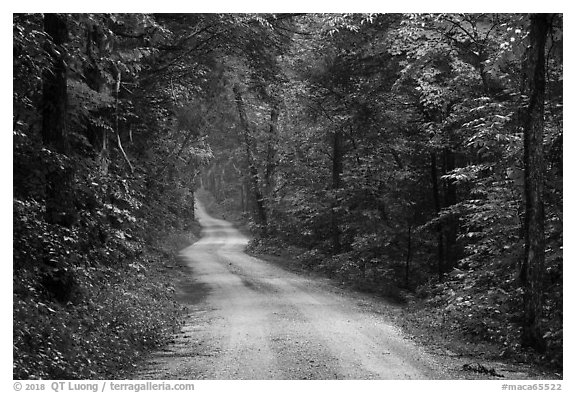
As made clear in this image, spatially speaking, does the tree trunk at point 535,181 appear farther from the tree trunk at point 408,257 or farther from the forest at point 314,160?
the tree trunk at point 408,257

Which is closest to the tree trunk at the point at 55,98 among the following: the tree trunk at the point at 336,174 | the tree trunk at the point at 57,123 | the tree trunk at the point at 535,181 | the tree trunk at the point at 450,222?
the tree trunk at the point at 57,123

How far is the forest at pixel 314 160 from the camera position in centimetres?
912

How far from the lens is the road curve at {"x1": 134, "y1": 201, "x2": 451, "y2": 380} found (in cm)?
888

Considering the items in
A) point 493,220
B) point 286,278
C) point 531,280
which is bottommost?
point 286,278

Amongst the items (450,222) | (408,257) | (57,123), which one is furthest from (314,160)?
(57,123)

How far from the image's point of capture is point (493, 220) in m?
12.4

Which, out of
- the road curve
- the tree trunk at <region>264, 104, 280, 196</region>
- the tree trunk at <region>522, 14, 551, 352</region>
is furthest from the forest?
the tree trunk at <region>264, 104, 280, 196</region>

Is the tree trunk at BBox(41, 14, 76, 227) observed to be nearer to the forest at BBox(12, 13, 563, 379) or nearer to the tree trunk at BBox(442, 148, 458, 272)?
the forest at BBox(12, 13, 563, 379)

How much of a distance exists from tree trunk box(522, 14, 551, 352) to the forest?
3 cm

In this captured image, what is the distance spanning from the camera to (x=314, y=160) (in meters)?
28.6

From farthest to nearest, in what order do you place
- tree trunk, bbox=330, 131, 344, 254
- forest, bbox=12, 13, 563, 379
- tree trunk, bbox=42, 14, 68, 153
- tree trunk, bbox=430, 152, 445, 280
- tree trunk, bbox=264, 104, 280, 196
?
tree trunk, bbox=264, 104, 280, 196 → tree trunk, bbox=330, 131, 344, 254 → tree trunk, bbox=430, 152, 445, 280 → tree trunk, bbox=42, 14, 68, 153 → forest, bbox=12, 13, 563, 379

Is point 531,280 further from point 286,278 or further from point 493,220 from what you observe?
point 286,278

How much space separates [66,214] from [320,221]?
1650 centimetres
